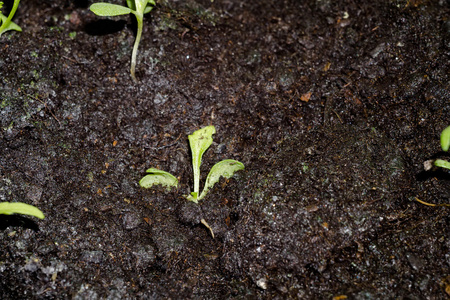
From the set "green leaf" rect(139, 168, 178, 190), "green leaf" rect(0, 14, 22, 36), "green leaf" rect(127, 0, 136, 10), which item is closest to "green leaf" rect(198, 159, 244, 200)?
"green leaf" rect(139, 168, 178, 190)

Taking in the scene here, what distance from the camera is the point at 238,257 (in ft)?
5.16

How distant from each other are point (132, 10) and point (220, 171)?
2.85 ft

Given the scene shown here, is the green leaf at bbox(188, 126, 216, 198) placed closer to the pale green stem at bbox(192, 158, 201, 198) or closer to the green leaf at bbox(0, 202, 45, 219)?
the pale green stem at bbox(192, 158, 201, 198)

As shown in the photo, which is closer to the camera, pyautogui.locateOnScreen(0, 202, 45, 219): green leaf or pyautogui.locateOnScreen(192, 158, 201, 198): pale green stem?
pyautogui.locateOnScreen(0, 202, 45, 219): green leaf

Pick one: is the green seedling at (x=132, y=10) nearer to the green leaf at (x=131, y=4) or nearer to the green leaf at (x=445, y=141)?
the green leaf at (x=131, y=4)

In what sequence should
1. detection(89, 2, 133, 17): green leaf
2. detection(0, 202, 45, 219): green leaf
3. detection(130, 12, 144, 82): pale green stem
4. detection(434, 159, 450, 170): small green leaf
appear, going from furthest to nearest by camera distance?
detection(130, 12, 144, 82): pale green stem → detection(89, 2, 133, 17): green leaf → detection(434, 159, 450, 170): small green leaf → detection(0, 202, 45, 219): green leaf

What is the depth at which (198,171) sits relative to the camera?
1781 millimetres

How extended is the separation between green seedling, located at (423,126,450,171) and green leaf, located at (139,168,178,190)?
1.11m

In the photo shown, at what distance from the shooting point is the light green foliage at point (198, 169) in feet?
5.65

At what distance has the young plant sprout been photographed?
5.65ft

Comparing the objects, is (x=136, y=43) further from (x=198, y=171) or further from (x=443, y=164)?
(x=443, y=164)

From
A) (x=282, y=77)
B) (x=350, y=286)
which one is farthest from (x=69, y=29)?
(x=350, y=286)

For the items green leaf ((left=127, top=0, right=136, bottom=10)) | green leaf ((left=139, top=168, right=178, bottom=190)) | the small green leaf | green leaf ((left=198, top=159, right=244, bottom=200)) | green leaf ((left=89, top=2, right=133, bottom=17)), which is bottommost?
green leaf ((left=139, top=168, right=178, bottom=190))

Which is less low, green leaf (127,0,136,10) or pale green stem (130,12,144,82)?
green leaf (127,0,136,10)
